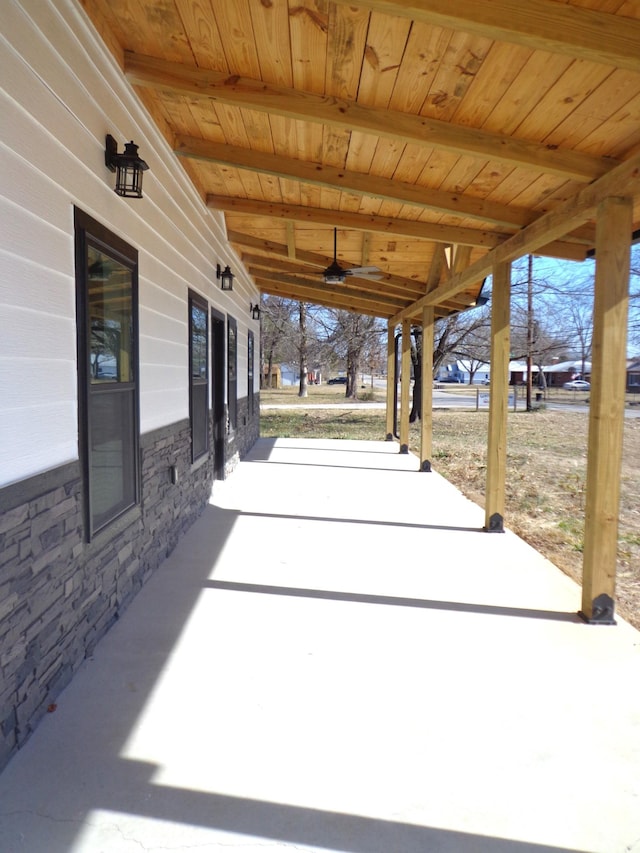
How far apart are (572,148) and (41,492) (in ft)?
10.4

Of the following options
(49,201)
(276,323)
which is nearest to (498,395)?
(49,201)

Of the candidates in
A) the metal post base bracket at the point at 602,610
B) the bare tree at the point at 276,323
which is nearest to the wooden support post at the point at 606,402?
the metal post base bracket at the point at 602,610

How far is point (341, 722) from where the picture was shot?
2264 millimetres

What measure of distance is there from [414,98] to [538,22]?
0.95 m

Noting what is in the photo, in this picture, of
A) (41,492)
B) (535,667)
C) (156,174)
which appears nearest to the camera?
(41,492)

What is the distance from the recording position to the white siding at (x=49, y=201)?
1966 mm

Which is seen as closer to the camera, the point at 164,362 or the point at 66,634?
the point at 66,634

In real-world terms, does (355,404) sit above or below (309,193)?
below

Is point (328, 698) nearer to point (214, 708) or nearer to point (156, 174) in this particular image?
point (214, 708)

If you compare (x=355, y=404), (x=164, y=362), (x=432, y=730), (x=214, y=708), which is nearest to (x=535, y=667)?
(x=432, y=730)

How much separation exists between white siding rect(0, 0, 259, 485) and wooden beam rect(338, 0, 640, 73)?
119 cm

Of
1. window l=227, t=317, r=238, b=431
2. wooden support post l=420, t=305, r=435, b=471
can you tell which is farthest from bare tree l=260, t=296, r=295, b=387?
wooden support post l=420, t=305, r=435, b=471

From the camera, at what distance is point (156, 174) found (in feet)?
12.7

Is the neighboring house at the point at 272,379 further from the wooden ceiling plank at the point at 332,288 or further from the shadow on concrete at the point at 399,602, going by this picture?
the shadow on concrete at the point at 399,602
